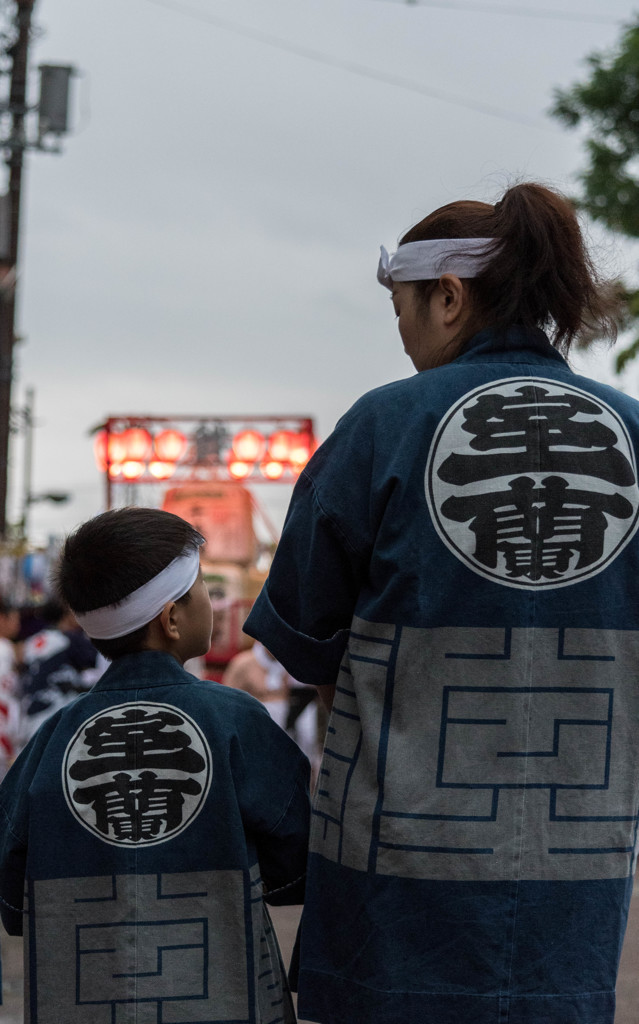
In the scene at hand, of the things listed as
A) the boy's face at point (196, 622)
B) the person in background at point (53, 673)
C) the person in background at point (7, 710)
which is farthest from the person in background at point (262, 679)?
the boy's face at point (196, 622)

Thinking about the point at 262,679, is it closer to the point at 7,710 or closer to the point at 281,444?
the point at 7,710

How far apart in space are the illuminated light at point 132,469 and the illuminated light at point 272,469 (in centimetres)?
120

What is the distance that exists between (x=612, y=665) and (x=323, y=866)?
19.0 inches

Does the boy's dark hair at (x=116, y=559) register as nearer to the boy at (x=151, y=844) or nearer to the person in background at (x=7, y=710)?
the boy at (x=151, y=844)

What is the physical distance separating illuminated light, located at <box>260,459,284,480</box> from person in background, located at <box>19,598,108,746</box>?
4887 mm

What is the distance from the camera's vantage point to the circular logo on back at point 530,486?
1.50 m

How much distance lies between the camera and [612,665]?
1500 mm

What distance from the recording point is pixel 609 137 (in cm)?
1467

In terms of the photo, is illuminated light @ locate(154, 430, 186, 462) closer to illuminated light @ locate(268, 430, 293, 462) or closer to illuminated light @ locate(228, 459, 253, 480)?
illuminated light @ locate(228, 459, 253, 480)

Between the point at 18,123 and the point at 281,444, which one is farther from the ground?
the point at 18,123

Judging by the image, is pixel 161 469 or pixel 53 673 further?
pixel 161 469

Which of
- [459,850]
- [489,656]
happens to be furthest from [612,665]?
[459,850]

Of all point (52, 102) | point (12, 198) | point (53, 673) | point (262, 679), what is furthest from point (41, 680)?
point (12, 198)

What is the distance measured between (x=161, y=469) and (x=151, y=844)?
359 inches
